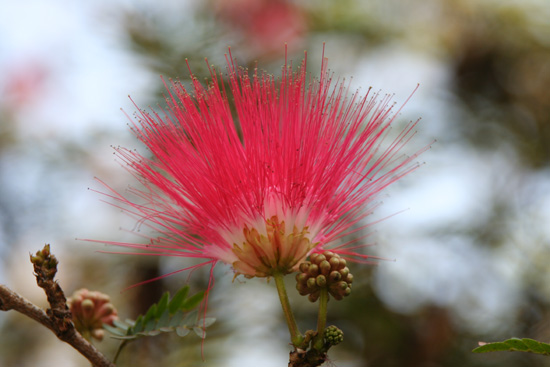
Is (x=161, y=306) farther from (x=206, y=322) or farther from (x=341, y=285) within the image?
(x=341, y=285)

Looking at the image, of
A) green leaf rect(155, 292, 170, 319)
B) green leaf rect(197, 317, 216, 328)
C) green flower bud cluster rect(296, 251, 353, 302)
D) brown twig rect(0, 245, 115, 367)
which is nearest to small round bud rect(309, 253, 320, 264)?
green flower bud cluster rect(296, 251, 353, 302)

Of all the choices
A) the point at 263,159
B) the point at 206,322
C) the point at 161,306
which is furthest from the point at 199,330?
the point at 263,159

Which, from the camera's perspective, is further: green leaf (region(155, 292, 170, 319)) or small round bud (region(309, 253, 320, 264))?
green leaf (region(155, 292, 170, 319))

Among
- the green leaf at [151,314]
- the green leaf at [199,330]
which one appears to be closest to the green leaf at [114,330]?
the green leaf at [151,314]

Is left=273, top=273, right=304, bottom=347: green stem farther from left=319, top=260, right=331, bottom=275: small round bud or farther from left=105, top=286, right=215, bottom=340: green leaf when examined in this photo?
left=105, top=286, right=215, bottom=340: green leaf

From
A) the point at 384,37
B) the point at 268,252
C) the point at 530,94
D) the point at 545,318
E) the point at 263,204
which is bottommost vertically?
the point at 545,318

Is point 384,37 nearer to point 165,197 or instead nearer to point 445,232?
point 445,232

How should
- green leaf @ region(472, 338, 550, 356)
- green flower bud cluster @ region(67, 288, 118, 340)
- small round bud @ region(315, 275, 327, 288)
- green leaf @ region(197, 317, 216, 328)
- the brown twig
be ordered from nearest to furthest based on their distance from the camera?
green leaf @ region(472, 338, 550, 356) < the brown twig < small round bud @ region(315, 275, 327, 288) < green leaf @ region(197, 317, 216, 328) < green flower bud cluster @ region(67, 288, 118, 340)

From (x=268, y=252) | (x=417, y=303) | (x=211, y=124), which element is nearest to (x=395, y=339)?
(x=417, y=303)
